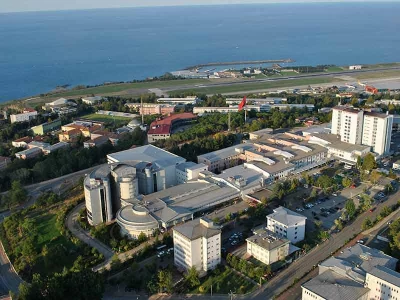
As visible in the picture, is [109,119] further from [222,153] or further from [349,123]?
[349,123]

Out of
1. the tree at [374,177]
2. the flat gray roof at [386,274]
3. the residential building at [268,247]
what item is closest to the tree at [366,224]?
the residential building at [268,247]

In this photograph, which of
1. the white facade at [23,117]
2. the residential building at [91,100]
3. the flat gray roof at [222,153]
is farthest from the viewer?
the residential building at [91,100]

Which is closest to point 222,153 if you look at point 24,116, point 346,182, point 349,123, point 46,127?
point 346,182

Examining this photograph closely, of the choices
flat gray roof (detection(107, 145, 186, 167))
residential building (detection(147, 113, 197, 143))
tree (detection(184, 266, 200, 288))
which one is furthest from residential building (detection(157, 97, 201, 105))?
tree (detection(184, 266, 200, 288))

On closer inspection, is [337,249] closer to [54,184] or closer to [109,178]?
[109,178]

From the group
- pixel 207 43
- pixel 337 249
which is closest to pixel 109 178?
pixel 337 249

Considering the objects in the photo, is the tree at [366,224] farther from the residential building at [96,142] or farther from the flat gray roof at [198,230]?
the residential building at [96,142]

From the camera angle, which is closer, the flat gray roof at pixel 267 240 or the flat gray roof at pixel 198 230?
the flat gray roof at pixel 198 230
